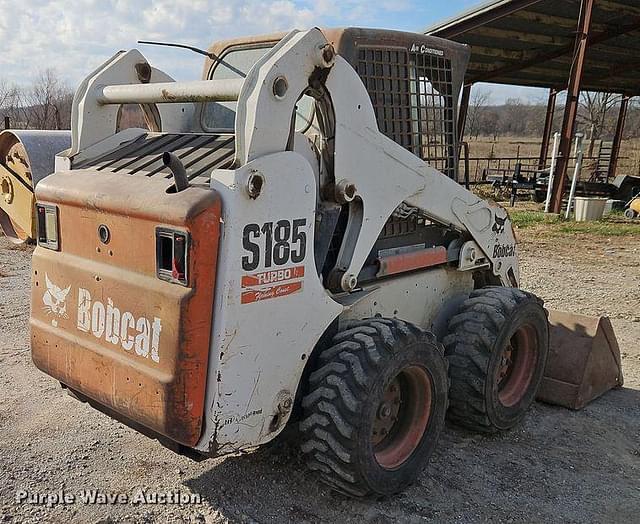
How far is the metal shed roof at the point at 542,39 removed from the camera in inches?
520

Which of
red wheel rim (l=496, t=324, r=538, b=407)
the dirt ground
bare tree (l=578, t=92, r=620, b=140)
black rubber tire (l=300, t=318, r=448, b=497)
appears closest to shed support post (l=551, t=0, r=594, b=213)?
the dirt ground

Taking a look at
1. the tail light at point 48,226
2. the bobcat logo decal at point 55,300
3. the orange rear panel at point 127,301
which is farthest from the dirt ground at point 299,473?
the tail light at point 48,226

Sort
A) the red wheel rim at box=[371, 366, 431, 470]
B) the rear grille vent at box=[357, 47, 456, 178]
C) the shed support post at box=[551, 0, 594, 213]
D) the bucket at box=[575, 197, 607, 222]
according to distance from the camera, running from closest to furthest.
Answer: the red wheel rim at box=[371, 366, 431, 470], the rear grille vent at box=[357, 47, 456, 178], the shed support post at box=[551, 0, 594, 213], the bucket at box=[575, 197, 607, 222]

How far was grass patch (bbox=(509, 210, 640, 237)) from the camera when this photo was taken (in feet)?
40.2

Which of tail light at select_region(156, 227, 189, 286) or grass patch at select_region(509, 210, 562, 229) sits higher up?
tail light at select_region(156, 227, 189, 286)

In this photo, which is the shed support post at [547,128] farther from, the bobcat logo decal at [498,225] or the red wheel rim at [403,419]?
the red wheel rim at [403,419]

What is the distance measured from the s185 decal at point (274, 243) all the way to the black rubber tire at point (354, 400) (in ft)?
1.71

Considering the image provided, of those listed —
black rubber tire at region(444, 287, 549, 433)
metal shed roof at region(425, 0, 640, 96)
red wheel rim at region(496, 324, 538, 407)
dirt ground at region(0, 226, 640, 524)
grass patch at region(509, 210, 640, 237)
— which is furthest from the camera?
metal shed roof at region(425, 0, 640, 96)

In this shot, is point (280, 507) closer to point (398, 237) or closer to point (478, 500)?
point (478, 500)

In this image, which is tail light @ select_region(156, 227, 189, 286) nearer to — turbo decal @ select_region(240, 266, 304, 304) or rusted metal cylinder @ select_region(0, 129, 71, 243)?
turbo decal @ select_region(240, 266, 304, 304)

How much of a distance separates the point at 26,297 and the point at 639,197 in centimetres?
1286

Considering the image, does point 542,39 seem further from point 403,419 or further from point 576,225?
point 403,419

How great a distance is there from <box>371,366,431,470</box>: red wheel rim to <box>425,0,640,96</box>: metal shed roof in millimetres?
11063

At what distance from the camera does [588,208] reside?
1345 centimetres
